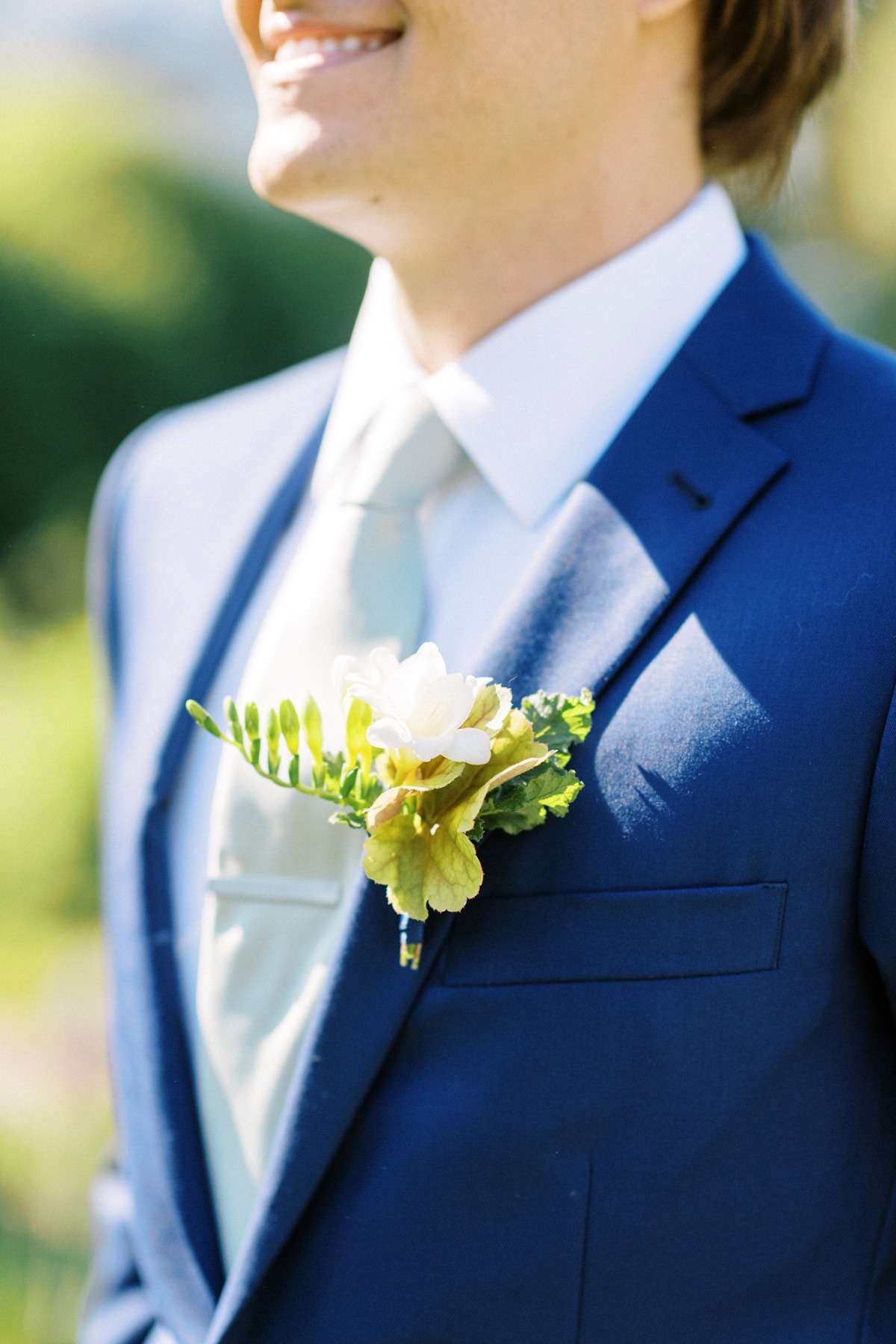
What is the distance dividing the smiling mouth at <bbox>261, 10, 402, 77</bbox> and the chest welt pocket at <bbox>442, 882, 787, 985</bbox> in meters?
1.00

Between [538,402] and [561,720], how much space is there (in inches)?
18.6

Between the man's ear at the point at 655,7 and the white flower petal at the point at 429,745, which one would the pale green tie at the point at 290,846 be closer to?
the white flower petal at the point at 429,745

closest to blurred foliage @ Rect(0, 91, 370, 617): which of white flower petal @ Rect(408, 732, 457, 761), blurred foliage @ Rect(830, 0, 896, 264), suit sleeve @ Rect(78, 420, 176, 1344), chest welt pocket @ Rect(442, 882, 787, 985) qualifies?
blurred foliage @ Rect(830, 0, 896, 264)

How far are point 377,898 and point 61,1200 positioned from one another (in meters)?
2.78

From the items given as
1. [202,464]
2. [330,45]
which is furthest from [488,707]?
[202,464]

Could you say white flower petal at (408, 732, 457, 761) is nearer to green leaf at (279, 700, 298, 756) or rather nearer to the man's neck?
green leaf at (279, 700, 298, 756)

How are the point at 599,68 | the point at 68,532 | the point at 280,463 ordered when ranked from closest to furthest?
the point at 599,68 < the point at 280,463 < the point at 68,532

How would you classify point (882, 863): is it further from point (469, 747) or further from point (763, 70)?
point (763, 70)

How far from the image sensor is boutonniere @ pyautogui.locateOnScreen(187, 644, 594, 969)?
118 cm

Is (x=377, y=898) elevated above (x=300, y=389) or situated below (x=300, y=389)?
below

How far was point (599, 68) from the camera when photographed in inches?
61.1

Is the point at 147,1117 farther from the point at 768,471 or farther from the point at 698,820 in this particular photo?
the point at 768,471

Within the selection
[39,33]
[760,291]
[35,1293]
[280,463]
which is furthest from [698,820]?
[39,33]

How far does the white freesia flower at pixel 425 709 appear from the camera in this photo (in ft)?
3.78
